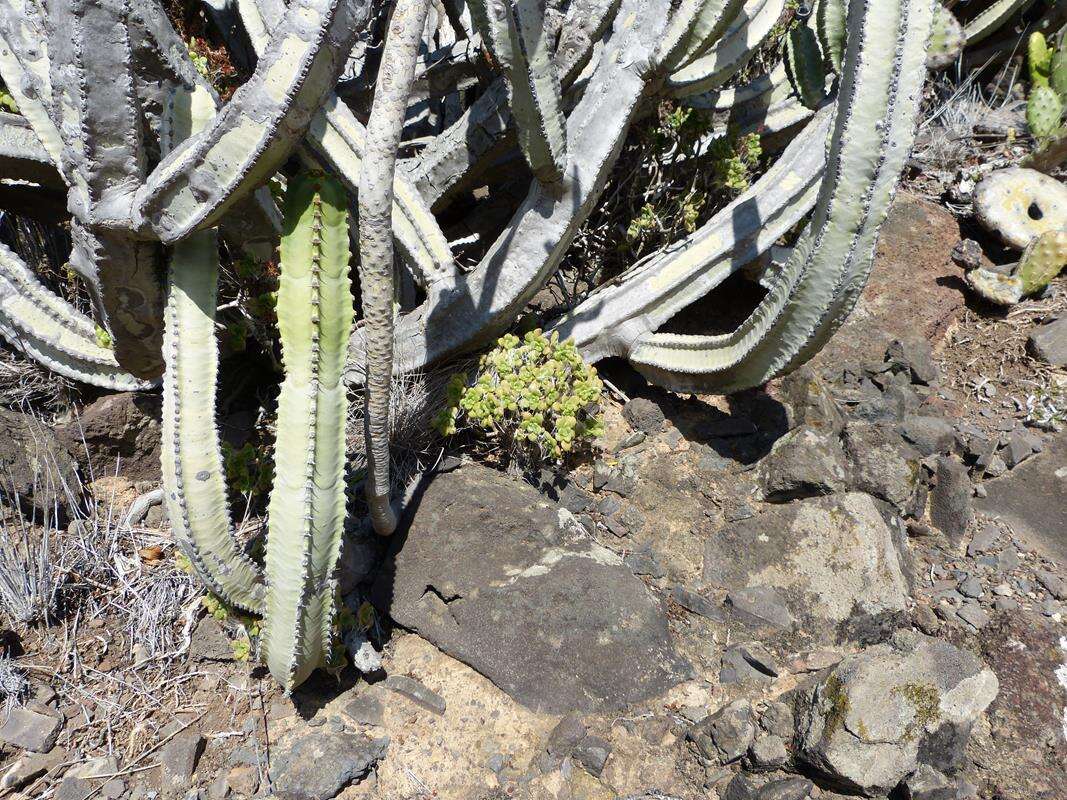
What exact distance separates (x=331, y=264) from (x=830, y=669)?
1.76 m

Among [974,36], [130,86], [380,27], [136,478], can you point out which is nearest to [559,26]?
[380,27]

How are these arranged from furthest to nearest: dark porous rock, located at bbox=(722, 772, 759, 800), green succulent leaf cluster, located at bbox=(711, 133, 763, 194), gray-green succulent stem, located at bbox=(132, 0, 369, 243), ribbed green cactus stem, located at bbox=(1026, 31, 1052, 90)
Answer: ribbed green cactus stem, located at bbox=(1026, 31, 1052, 90) < green succulent leaf cluster, located at bbox=(711, 133, 763, 194) < dark porous rock, located at bbox=(722, 772, 759, 800) < gray-green succulent stem, located at bbox=(132, 0, 369, 243)

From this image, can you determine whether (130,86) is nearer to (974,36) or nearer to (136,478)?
(136,478)

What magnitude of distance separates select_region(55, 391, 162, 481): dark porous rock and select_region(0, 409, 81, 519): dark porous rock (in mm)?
94

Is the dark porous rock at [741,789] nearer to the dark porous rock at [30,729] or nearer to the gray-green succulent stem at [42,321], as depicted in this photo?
the dark porous rock at [30,729]

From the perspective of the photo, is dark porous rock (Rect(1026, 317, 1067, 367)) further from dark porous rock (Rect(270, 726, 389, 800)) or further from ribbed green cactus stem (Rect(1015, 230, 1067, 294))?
dark porous rock (Rect(270, 726, 389, 800))

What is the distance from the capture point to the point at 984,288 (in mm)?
4062

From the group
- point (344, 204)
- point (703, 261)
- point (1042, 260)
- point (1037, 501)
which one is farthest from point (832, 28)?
point (344, 204)

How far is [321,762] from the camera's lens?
2.11 meters

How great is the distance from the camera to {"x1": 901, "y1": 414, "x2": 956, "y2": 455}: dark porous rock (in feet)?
10.6

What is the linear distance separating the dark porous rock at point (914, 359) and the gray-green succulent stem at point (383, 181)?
2.63 metres

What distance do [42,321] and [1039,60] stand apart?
5.89 meters

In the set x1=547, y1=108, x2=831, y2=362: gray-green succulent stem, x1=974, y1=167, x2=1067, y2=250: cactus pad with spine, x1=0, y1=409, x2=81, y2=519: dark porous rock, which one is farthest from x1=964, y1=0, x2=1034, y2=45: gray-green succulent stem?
x1=0, y1=409, x2=81, y2=519: dark porous rock

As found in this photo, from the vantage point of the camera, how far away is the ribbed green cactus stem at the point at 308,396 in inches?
73.4
